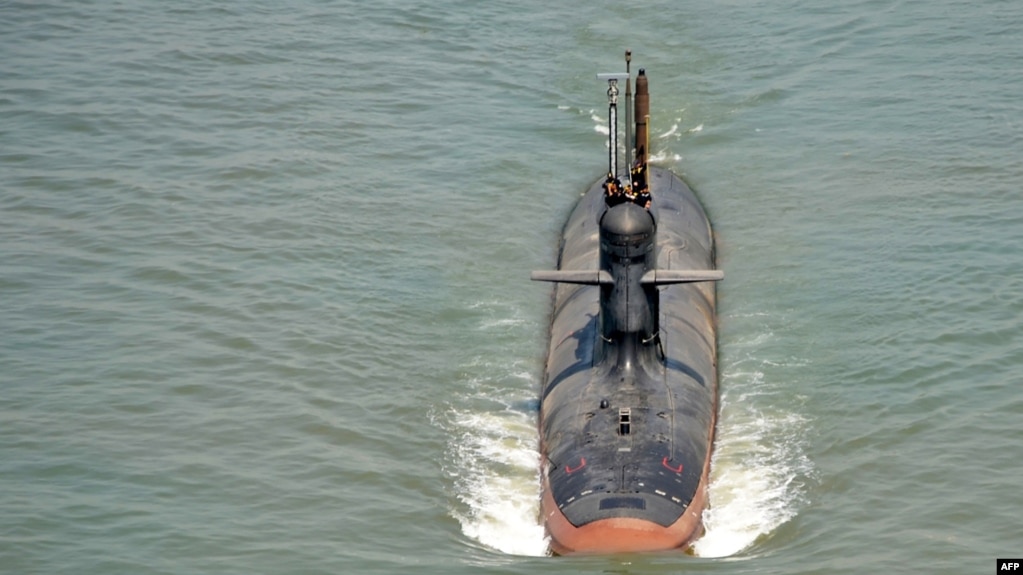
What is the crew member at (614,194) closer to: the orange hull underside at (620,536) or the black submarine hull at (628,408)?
the black submarine hull at (628,408)

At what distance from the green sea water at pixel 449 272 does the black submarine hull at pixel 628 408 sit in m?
0.62

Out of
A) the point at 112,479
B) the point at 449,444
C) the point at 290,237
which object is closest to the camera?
the point at 112,479

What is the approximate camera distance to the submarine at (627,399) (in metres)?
24.9

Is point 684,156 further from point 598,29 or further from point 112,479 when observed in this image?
point 112,479

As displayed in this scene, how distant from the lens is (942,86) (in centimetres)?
4556

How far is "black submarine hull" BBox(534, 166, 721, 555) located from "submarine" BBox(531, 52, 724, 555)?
1.0 inches

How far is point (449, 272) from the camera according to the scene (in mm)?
36875

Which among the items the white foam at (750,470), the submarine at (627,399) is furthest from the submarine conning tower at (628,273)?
the white foam at (750,470)

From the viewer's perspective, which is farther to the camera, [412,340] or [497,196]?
[497,196]

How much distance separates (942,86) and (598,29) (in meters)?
11.7

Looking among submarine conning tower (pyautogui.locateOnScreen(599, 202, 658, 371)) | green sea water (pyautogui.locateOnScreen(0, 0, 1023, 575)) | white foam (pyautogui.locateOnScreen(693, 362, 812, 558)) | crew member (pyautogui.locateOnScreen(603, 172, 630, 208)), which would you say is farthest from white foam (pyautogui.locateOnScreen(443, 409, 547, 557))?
crew member (pyautogui.locateOnScreen(603, 172, 630, 208))

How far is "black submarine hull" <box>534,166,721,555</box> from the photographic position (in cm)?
2488

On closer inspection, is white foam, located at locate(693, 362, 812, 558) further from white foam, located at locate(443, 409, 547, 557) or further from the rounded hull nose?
white foam, located at locate(443, 409, 547, 557)

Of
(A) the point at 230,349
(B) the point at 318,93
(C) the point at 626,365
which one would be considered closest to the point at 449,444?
(C) the point at 626,365
